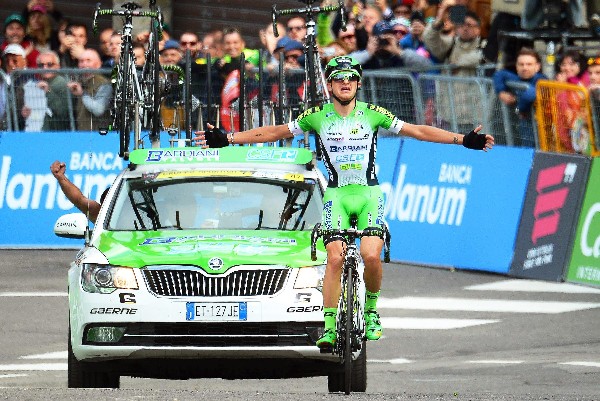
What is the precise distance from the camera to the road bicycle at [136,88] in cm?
1703

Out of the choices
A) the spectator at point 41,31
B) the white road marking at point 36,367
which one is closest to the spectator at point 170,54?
the spectator at point 41,31

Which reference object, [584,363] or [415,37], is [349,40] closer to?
[415,37]

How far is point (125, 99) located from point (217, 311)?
593 centimetres

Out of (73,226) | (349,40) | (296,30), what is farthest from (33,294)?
(349,40)

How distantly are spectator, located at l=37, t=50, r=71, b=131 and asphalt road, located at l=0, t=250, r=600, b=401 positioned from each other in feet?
6.11

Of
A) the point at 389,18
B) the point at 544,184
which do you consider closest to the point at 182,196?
the point at 544,184

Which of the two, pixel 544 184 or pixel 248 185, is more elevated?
pixel 248 185

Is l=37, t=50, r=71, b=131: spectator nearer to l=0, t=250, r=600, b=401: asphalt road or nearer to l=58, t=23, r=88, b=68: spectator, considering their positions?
l=58, t=23, r=88, b=68: spectator

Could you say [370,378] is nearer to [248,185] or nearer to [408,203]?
[248,185]

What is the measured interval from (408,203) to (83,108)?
416cm

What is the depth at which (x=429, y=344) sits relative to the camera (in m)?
15.9

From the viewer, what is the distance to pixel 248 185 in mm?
12969

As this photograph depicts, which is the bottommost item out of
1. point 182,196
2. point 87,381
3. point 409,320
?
point 409,320

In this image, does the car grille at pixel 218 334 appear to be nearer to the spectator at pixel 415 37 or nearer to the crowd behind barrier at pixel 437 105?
the crowd behind barrier at pixel 437 105
